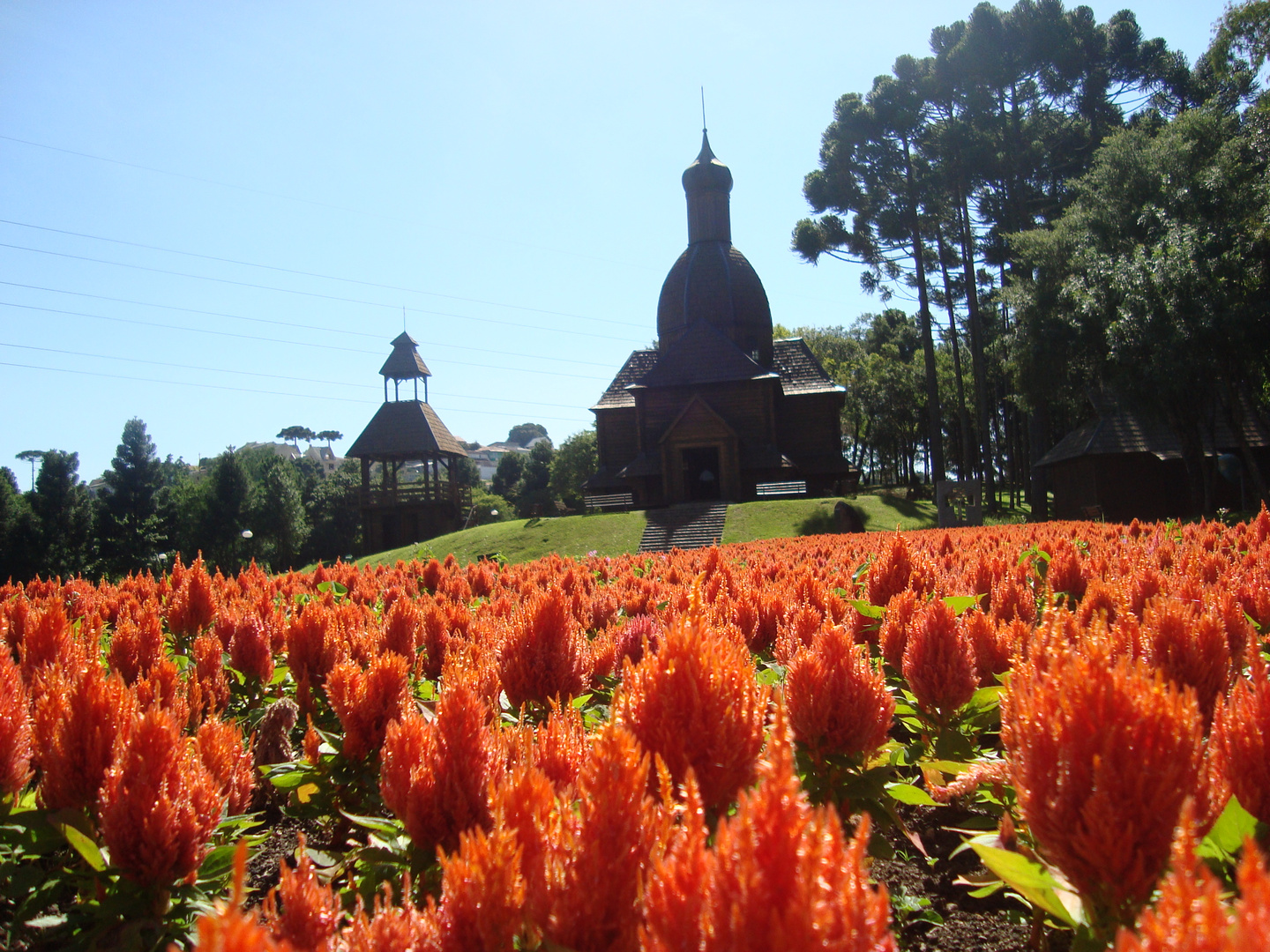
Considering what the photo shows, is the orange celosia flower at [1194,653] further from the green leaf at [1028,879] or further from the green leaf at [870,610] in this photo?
the green leaf at [870,610]

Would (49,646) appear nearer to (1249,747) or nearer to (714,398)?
(1249,747)

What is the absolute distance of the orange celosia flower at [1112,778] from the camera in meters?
1.27

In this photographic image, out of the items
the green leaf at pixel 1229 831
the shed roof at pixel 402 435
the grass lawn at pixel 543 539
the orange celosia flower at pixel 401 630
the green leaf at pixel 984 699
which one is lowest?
the grass lawn at pixel 543 539

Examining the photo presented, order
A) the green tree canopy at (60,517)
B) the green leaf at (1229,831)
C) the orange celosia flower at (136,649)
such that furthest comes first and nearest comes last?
1. the green tree canopy at (60,517)
2. the orange celosia flower at (136,649)
3. the green leaf at (1229,831)

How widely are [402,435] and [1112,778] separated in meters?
46.8

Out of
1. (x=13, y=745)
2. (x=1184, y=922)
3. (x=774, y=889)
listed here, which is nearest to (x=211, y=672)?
(x=13, y=745)

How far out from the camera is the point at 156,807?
1.67 meters

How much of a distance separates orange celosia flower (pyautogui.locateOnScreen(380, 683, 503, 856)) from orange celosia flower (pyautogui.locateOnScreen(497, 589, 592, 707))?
913mm

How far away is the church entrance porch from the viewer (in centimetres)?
4022

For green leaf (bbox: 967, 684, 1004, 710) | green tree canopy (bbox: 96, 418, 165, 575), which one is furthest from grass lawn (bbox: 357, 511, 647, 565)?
green tree canopy (bbox: 96, 418, 165, 575)

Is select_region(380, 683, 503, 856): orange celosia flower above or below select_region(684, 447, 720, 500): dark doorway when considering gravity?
below

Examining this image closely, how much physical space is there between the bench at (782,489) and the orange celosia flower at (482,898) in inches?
1397

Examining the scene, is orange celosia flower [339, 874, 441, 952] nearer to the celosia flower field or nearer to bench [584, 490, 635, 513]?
the celosia flower field

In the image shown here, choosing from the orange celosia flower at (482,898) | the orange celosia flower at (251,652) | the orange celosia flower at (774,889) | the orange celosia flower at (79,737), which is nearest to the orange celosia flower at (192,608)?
the orange celosia flower at (251,652)
